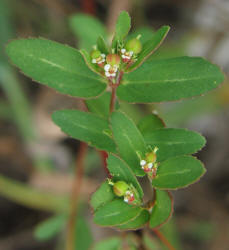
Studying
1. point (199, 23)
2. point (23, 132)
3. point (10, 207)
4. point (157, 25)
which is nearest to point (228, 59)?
point (199, 23)

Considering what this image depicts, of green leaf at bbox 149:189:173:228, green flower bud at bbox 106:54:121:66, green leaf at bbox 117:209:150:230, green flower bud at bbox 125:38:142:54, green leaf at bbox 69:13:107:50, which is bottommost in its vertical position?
green leaf at bbox 69:13:107:50

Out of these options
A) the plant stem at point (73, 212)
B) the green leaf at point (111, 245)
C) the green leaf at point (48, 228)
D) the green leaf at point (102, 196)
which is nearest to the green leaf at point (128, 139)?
the green leaf at point (102, 196)

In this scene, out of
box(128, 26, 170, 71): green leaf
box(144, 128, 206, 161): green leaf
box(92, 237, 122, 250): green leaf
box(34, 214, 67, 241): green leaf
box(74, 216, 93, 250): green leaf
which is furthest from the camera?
box(74, 216, 93, 250): green leaf

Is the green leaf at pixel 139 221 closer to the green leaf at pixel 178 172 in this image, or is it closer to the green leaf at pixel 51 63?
the green leaf at pixel 178 172

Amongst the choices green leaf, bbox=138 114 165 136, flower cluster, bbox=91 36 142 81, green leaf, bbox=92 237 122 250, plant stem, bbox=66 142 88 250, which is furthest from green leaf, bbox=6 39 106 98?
plant stem, bbox=66 142 88 250

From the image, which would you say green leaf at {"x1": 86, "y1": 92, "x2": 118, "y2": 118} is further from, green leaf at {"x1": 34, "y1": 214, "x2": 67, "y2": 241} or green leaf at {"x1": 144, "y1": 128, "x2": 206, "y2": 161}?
green leaf at {"x1": 34, "y1": 214, "x2": 67, "y2": 241}

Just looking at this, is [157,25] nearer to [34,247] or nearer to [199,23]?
[199,23]
